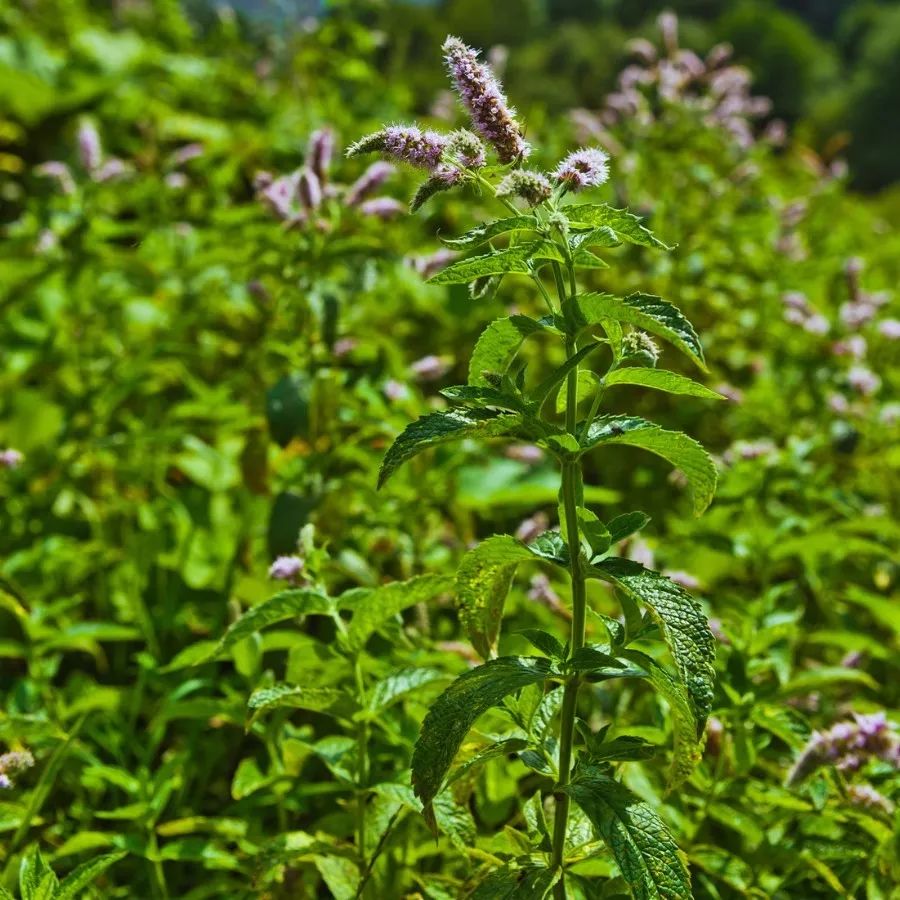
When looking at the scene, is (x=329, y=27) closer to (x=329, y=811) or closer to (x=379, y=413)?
(x=379, y=413)

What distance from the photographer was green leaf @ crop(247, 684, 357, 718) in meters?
1.36

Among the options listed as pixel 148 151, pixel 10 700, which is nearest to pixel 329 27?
pixel 148 151

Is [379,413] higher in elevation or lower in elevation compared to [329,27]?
lower

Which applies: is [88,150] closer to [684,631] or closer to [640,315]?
[640,315]

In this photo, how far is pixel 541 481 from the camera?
9.71 ft

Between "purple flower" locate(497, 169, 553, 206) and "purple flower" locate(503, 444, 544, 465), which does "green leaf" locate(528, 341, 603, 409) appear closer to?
"purple flower" locate(497, 169, 553, 206)

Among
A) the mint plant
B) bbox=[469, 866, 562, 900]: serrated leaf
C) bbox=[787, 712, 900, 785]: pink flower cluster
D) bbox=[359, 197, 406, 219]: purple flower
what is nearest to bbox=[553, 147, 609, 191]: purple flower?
the mint plant

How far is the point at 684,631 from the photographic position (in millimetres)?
1103

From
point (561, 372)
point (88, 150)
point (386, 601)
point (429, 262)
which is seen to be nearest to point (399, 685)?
point (386, 601)

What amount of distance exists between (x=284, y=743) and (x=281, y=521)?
63cm

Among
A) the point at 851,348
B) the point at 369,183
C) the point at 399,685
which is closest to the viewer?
the point at 399,685

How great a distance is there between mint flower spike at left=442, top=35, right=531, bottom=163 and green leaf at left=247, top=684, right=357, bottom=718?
734mm

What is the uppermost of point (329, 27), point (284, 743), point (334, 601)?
point (329, 27)

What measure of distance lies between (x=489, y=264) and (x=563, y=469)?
0.25 meters
